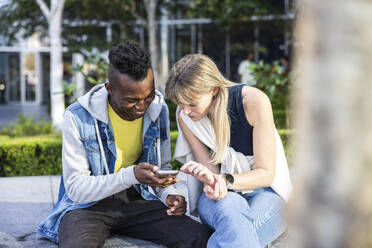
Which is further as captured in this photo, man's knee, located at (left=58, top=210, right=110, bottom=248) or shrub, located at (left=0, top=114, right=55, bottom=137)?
shrub, located at (left=0, top=114, right=55, bottom=137)

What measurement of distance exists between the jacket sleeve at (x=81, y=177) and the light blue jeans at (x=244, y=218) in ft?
1.65

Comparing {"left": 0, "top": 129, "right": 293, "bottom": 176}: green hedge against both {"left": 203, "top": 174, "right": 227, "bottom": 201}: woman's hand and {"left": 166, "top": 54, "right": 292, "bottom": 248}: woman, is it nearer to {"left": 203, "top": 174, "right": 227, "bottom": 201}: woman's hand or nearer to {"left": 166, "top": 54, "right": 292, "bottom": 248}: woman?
{"left": 166, "top": 54, "right": 292, "bottom": 248}: woman

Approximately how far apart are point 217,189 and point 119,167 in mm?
730

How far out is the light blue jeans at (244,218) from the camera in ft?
7.94

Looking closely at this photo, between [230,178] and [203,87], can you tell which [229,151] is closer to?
[230,178]

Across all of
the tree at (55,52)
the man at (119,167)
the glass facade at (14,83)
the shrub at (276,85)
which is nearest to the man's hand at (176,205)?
the man at (119,167)

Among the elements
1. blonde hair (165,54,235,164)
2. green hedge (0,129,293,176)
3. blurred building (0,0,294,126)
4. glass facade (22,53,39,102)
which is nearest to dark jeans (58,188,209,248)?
blonde hair (165,54,235,164)

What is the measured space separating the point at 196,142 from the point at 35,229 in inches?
54.6

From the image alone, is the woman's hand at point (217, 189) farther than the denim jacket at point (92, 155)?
No

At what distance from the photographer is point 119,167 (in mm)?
2971

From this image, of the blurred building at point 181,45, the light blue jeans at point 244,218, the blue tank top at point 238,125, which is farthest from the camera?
the blurred building at point 181,45

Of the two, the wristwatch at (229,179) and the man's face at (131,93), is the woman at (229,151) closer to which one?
the wristwatch at (229,179)

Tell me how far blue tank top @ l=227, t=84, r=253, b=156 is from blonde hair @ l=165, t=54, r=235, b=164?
47mm

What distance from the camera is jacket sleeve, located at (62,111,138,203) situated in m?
2.69
